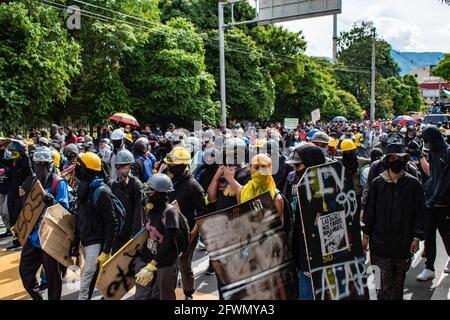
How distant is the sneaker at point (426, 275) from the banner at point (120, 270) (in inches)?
146

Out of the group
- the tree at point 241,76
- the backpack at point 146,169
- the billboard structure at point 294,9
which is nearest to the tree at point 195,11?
the tree at point 241,76

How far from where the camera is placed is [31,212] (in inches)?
205

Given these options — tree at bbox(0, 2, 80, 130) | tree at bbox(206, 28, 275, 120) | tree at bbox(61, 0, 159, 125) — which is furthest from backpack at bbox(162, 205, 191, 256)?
tree at bbox(206, 28, 275, 120)

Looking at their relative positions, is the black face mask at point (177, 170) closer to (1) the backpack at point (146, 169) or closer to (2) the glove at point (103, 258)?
(2) the glove at point (103, 258)

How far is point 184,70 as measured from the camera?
22531 millimetres

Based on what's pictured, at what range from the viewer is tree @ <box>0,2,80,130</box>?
15.2 m

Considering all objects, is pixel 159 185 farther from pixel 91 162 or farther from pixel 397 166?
pixel 397 166

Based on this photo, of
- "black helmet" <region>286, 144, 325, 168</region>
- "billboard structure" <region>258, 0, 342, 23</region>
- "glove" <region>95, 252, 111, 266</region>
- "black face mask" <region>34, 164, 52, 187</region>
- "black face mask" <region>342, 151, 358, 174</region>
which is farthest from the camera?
"billboard structure" <region>258, 0, 342, 23</region>

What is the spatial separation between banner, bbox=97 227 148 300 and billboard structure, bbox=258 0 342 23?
13110 millimetres

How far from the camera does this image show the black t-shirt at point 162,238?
162 inches

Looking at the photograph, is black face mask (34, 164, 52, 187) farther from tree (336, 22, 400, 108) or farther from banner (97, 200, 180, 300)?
tree (336, 22, 400, 108)

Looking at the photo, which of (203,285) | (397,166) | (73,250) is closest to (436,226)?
(397,166)

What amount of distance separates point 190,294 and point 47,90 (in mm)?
13392

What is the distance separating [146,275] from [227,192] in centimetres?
155
